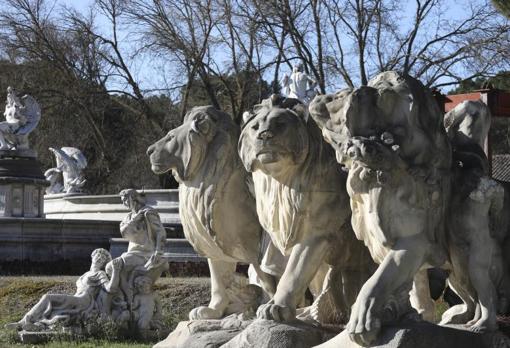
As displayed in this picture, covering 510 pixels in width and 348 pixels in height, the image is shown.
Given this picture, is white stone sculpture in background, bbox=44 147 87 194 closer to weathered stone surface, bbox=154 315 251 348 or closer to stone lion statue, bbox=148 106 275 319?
stone lion statue, bbox=148 106 275 319

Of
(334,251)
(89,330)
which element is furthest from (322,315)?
(89,330)

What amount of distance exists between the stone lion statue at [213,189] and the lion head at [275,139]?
2.41ft

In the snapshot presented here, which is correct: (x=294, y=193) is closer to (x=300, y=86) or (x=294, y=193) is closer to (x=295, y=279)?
(x=295, y=279)

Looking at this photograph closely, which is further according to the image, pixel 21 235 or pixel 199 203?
pixel 21 235

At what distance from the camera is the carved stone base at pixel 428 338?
5.89m

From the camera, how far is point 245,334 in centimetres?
680

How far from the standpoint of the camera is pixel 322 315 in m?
7.59

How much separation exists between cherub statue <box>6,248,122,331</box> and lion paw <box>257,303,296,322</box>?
5.20 m

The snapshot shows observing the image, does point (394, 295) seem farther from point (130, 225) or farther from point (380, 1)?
point (380, 1)

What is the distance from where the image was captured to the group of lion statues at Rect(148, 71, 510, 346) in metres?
6.17

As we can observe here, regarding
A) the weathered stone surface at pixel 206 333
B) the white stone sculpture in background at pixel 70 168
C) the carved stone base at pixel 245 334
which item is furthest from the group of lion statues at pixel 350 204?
the white stone sculpture in background at pixel 70 168

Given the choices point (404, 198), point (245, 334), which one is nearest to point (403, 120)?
point (404, 198)

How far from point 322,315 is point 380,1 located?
26.5 m

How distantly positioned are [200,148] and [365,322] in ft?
8.08
